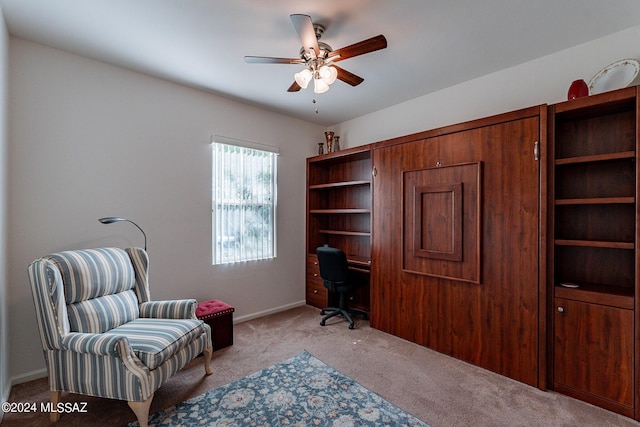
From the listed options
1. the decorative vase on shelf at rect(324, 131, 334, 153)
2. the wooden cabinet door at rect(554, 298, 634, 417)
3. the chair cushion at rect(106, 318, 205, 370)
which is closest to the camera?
the chair cushion at rect(106, 318, 205, 370)

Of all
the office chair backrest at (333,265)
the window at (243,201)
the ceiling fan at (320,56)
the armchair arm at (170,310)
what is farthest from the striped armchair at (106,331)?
the ceiling fan at (320,56)

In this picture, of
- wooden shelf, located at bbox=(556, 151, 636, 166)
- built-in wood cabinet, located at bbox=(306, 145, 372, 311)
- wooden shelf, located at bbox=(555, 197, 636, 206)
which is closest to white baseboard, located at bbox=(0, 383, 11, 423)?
built-in wood cabinet, located at bbox=(306, 145, 372, 311)

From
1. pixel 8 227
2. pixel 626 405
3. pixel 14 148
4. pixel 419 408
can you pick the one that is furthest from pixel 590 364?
pixel 14 148

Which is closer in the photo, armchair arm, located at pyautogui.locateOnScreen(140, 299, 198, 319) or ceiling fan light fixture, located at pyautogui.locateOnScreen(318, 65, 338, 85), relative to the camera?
ceiling fan light fixture, located at pyautogui.locateOnScreen(318, 65, 338, 85)

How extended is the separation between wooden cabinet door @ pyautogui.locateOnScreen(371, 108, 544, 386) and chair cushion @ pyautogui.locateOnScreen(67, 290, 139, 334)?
2449 millimetres

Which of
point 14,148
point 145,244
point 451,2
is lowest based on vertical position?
point 145,244

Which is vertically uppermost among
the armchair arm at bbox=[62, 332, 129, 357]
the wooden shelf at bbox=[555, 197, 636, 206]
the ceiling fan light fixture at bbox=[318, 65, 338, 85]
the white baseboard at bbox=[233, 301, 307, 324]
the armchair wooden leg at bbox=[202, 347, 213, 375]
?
the ceiling fan light fixture at bbox=[318, 65, 338, 85]

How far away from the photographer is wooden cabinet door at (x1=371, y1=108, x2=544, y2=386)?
2264mm

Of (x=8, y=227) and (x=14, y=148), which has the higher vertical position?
(x=14, y=148)

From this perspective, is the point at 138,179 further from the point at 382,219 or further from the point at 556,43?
the point at 556,43

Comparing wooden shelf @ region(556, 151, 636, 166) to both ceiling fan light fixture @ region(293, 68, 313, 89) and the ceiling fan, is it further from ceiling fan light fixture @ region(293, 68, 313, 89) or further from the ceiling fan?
ceiling fan light fixture @ region(293, 68, 313, 89)

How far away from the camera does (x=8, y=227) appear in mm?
2209

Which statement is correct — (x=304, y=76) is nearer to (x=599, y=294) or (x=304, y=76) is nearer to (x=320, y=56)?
(x=320, y=56)

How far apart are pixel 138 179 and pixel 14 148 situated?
851mm
